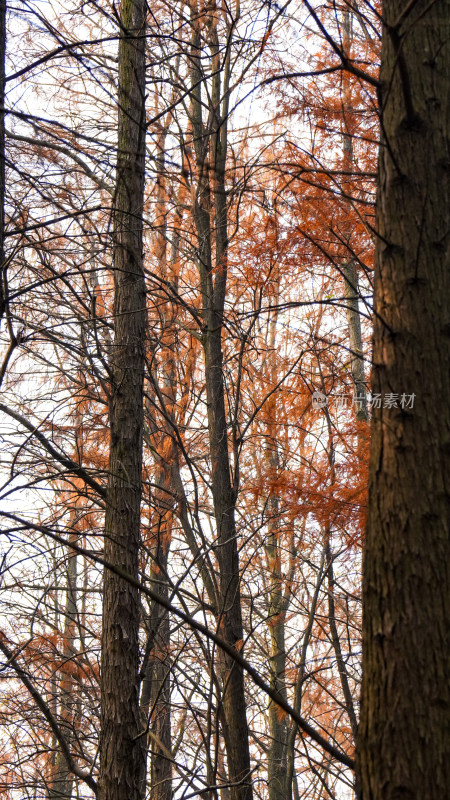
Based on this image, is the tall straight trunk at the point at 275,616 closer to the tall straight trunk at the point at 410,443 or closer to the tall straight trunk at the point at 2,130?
the tall straight trunk at the point at 2,130

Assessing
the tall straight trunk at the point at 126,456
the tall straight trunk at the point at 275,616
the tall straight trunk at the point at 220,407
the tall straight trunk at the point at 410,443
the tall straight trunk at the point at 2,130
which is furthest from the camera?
the tall straight trunk at the point at 275,616

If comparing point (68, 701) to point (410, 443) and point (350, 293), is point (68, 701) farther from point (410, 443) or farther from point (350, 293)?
point (410, 443)

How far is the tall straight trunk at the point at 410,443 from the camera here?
1736 millimetres

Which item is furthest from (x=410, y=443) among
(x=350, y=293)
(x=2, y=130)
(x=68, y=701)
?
(x=350, y=293)

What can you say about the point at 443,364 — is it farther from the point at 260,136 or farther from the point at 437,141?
the point at 260,136

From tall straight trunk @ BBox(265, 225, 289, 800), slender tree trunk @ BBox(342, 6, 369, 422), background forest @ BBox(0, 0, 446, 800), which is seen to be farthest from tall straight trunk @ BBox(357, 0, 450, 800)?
tall straight trunk @ BBox(265, 225, 289, 800)

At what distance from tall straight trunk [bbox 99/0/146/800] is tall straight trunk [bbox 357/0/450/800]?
184cm

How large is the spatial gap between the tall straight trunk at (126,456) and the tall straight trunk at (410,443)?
1844 mm

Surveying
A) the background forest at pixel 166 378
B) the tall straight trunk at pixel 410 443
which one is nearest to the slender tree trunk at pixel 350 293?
the background forest at pixel 166 378

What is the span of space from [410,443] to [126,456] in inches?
105

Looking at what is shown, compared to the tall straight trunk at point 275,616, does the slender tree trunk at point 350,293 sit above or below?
above

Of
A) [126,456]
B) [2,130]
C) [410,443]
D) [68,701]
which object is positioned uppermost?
[2,130]

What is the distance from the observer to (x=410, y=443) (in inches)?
79.9

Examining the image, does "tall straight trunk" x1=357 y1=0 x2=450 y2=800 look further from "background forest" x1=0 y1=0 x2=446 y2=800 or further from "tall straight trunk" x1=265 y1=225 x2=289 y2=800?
"tall straight trunk" x1=265 y1=225 x2=289 y2=800
